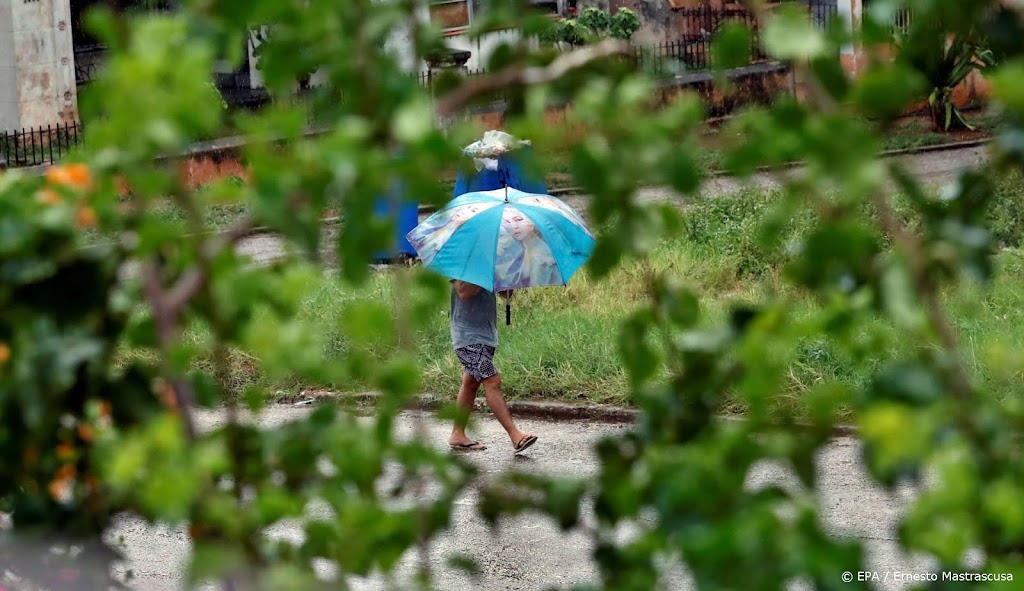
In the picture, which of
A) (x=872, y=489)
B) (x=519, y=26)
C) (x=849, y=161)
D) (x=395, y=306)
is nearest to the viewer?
(x=849, y=161)

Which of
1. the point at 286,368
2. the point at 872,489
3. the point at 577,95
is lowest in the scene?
the point at 872,489

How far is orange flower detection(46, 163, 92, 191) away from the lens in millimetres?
1572

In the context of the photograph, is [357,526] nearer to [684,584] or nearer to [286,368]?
[286,368]

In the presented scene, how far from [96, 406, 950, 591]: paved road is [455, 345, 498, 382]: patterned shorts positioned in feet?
1.66

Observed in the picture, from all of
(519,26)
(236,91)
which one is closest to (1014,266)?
(519,26)

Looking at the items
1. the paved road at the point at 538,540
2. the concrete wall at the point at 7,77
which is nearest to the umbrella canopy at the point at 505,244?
the paved road at the point at 538,540

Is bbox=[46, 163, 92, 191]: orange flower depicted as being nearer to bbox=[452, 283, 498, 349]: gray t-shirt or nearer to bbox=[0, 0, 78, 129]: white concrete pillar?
bbox=[452, 283, 498, 349]: gray t-shirt

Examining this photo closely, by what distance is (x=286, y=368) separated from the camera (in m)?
1.54

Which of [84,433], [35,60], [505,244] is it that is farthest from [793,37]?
[35,60]

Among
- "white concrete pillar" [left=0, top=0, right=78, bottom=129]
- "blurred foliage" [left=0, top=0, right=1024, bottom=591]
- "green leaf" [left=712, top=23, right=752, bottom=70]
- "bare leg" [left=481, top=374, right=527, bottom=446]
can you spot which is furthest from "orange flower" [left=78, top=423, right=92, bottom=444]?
"white concrete pillar" [left=0, top=0, right=78, bottom=129]

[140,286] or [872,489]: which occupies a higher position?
[140,286]

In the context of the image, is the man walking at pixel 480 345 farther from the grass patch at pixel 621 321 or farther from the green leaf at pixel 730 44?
the green leaf at pixel 730 44

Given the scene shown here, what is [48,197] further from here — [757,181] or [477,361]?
[757,181]

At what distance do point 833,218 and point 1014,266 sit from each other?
9685mm
